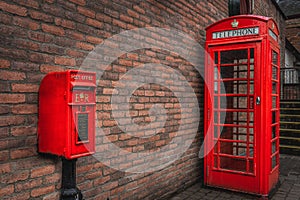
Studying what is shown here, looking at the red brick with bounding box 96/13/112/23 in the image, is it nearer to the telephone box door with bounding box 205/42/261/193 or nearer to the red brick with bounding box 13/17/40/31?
the red brick with bounding box 13/17/40/31

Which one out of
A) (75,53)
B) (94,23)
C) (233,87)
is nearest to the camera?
(75,53)

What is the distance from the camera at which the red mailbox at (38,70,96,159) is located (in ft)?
8.09

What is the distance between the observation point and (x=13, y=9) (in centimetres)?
243

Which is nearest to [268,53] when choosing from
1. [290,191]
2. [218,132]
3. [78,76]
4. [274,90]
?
[274,90]

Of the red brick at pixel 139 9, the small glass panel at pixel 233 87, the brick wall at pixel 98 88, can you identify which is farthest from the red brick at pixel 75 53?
the small glass panel at pixel 233 87

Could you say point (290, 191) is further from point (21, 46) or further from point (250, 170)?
point (21, 46)

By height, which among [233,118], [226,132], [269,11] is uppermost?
[269,11]

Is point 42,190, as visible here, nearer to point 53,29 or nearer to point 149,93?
point 53,29

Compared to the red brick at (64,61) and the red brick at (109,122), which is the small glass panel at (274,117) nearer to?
the red brick at (109,122)

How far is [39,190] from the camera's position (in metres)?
2.67

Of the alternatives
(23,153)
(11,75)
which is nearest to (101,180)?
(23,153)

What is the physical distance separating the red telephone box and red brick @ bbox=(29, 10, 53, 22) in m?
2.95

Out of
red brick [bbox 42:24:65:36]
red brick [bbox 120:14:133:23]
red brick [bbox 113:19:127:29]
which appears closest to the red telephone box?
red brick [bbox 120:14:133:23]

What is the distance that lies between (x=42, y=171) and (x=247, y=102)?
11.0 feet
